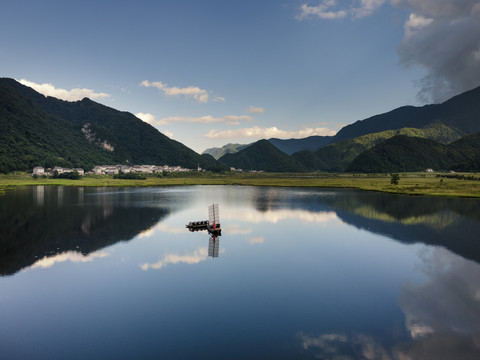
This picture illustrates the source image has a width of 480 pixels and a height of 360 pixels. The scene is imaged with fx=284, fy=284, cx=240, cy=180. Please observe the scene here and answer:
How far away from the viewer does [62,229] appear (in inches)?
1670

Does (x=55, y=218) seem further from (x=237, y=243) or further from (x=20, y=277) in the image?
(x=237, y=243)

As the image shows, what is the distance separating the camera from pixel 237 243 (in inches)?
1481

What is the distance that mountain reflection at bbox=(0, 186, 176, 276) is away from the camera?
3064cm

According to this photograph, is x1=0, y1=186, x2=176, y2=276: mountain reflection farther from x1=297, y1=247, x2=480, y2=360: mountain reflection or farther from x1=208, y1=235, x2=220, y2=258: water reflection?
x1=297, y1=247, x2=480, y2=360: mountain reflection

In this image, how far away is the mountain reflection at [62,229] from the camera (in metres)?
30.6

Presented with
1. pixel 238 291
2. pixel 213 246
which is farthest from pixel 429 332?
pixel 213 246

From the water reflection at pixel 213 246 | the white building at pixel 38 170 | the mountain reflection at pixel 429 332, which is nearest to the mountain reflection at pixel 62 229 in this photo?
the water reflection at pixel 213 246

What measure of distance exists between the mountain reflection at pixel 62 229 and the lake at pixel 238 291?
0.28 m

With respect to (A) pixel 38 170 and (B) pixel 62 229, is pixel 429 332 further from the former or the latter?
Result: (A) pixel 38 170

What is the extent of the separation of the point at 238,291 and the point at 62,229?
109 ft

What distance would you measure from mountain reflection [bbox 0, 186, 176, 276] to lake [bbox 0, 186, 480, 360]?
28 centimetres

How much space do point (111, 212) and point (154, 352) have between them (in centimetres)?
4751

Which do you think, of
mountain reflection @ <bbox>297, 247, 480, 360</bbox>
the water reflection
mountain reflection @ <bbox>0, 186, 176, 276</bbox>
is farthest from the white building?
mountain reflection @ <bbox>297, 247, 480, 360</bbox>

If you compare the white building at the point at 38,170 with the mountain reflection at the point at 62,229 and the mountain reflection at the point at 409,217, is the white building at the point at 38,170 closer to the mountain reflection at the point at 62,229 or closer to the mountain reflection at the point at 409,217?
the mountain reflection at the point at 62,229
